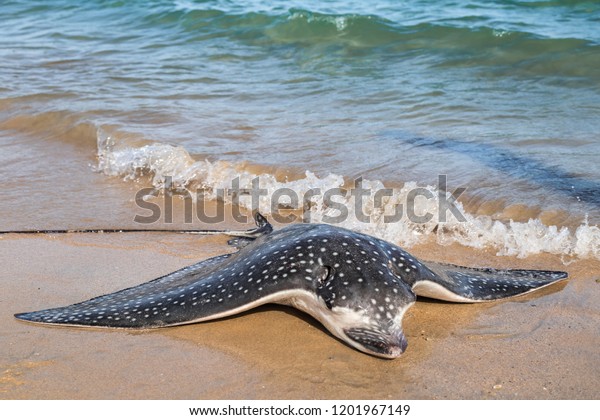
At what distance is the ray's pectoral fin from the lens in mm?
4340

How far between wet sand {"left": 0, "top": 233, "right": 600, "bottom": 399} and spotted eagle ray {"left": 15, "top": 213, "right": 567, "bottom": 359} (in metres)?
0.13

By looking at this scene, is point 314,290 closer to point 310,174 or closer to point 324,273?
point 324,273

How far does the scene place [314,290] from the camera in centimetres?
396

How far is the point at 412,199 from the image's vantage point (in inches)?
262

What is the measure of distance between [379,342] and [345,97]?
776cm

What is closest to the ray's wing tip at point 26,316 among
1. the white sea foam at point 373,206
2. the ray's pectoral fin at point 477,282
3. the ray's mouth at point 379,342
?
the ray's mouth at point 379,342

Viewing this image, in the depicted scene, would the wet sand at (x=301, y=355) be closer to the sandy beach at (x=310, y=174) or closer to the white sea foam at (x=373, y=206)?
the sandy beach at (x=310, y=174)

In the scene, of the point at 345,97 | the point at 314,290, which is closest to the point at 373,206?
the point at 314,290

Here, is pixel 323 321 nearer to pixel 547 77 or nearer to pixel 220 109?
pixel 220 109

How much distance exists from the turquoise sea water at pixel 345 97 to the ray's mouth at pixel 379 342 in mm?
2337

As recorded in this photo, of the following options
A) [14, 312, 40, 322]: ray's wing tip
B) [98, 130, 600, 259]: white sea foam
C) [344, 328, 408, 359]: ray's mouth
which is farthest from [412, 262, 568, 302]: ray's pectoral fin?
[14, 312, 40, 322]: ray's wing tip

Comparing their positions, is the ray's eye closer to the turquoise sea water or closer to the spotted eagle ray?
the spotted eagle ray

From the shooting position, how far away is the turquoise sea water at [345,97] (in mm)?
7344
